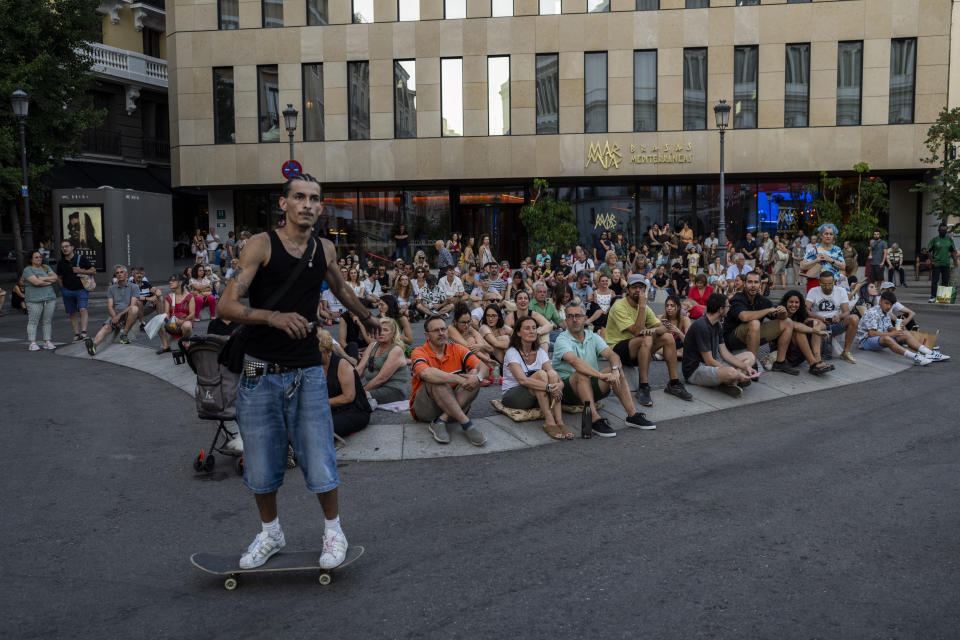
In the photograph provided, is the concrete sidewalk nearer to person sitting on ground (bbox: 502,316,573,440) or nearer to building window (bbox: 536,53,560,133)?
person sitting on ground (bbox: 502,316,573,440)

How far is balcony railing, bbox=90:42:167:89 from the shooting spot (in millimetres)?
37281

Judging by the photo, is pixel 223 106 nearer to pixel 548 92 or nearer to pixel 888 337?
pixel 548 92

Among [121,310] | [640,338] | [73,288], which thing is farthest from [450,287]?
[640,338]

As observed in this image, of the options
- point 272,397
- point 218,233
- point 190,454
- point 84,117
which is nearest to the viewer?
point 272,397

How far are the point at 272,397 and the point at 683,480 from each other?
361cm

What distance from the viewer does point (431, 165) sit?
31.7 metres

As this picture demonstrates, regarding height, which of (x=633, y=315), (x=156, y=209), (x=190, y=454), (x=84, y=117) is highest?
(x=84, y=117)

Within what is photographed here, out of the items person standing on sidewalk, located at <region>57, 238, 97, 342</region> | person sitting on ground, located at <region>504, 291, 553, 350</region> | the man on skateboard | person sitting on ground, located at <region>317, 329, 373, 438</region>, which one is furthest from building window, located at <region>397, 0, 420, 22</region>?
the man on skateboard

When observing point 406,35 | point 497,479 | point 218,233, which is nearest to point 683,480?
point 497,479

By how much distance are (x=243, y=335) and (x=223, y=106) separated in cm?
3049

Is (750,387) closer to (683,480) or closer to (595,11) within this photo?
(683,480)

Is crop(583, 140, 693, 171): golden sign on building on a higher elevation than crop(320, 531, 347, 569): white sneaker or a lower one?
higher

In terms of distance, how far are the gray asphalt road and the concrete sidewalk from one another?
0.97 ft

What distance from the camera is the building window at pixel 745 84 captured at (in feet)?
99.9
